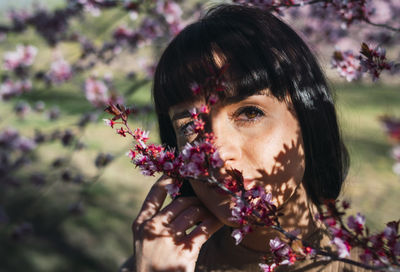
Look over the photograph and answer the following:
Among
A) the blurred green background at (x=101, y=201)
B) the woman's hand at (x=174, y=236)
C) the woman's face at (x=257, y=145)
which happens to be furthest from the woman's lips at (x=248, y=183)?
the blurred green background at (x=101, y=201)

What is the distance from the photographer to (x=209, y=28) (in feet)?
4.56

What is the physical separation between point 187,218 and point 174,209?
0.21 ft

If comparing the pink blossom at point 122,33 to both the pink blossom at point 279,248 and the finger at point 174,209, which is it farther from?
the pink blossom at point 279,248

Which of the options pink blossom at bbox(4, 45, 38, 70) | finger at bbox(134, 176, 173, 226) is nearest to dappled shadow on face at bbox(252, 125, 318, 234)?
finger at bbox(134, 176, 173, 226)

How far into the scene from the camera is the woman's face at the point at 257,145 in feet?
3.86

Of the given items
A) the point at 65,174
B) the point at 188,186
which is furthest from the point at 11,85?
the point at 188,186

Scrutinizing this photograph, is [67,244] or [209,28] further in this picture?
[67,244]

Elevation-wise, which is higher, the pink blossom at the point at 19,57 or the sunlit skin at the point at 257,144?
the pink blossom at the point at 19,57

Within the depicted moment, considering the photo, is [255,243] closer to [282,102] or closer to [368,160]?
[282,102]

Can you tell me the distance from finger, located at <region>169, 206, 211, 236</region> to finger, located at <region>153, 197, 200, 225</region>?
18 millimetres

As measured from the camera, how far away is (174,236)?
1.29 metres

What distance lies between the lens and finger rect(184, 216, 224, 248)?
1.27m

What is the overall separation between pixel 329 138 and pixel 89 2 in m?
1.99

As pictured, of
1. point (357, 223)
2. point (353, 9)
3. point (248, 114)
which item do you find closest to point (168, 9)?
point (353, 9)
